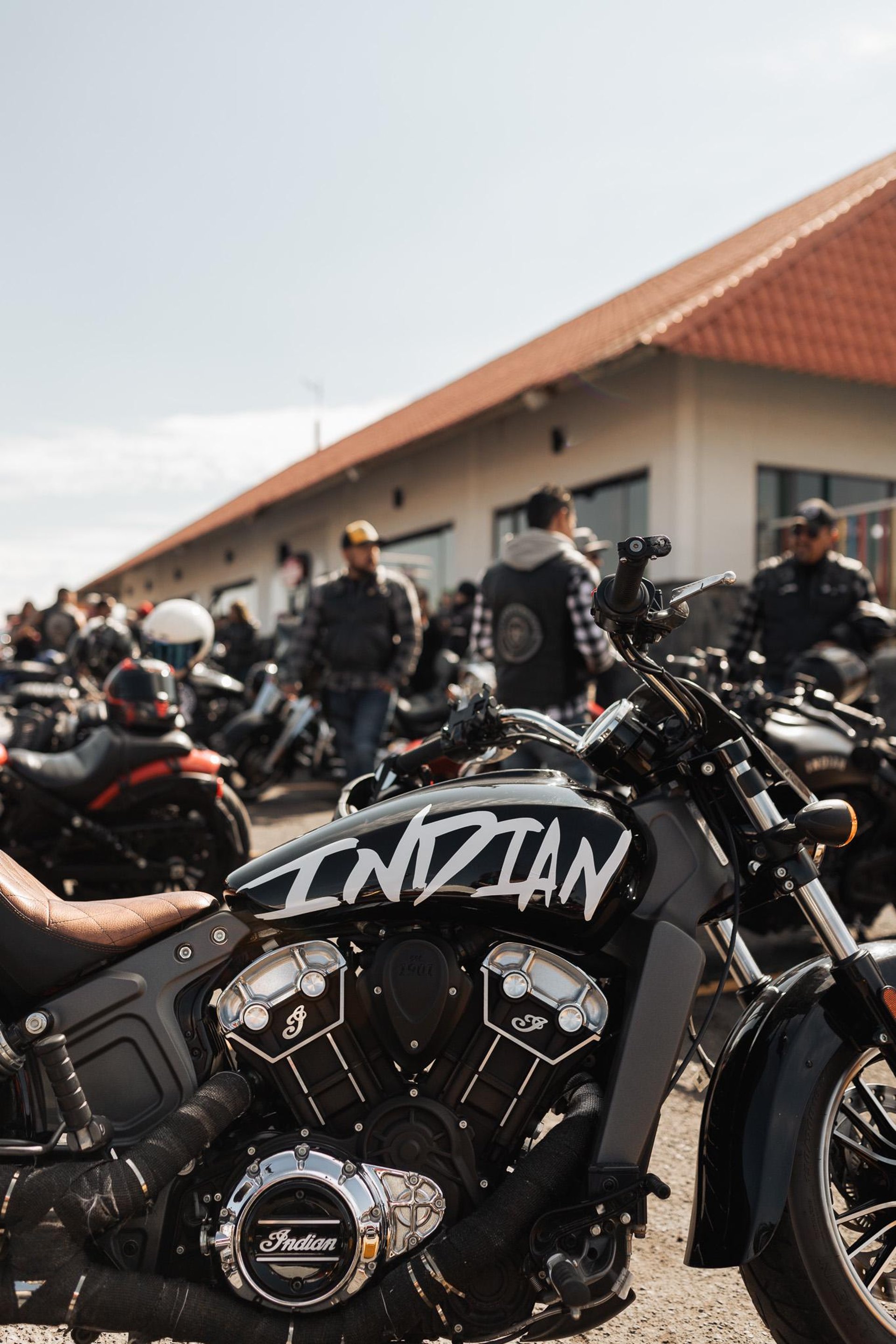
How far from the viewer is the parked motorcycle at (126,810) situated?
5.05 meters

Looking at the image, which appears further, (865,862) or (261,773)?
(261,773)

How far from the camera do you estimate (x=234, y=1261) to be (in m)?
1.81

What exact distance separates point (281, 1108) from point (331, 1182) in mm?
175

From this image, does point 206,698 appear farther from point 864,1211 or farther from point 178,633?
point 864,1211

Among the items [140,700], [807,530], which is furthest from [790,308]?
[140,700]

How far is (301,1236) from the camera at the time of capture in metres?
1.81

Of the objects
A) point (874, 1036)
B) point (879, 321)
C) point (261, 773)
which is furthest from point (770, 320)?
point (874, 1036)

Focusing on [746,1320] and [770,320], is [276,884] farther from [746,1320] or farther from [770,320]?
[770,320]

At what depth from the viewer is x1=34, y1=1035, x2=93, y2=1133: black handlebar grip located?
1.80 metres

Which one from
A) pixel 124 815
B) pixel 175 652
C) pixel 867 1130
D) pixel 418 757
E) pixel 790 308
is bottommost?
pixel 867 1130

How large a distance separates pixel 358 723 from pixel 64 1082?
499 centimetres

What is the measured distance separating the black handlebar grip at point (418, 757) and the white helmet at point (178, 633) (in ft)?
17.0

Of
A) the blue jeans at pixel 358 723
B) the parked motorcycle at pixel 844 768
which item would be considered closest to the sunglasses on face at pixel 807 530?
the parked motorcycle at pixel 844 768

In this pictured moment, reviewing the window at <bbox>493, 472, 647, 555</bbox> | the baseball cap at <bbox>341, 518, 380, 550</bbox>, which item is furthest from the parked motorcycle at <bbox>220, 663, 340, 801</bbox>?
the window at <bbox>493, 472, 647, 555</bbox>
